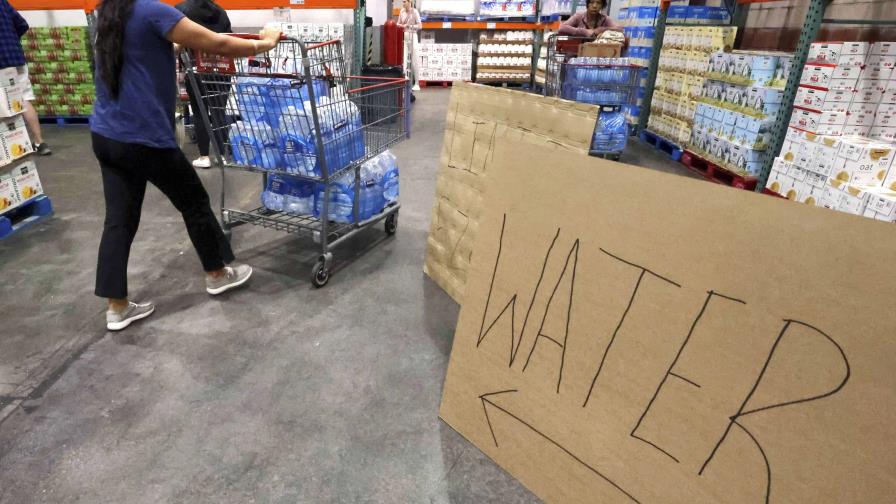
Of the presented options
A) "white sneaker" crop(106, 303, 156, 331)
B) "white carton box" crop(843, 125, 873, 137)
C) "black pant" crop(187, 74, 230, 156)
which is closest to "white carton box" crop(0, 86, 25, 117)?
"black pant" crop(187, 74, 230, 156)

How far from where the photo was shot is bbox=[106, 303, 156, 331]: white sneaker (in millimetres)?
2309

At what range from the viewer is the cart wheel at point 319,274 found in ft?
8.76

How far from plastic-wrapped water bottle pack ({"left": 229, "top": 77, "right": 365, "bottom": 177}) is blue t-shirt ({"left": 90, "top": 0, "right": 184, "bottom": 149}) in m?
0.48

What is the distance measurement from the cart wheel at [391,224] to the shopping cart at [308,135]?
0.17 metres

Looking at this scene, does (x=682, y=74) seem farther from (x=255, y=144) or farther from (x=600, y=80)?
(x=255, y=144)

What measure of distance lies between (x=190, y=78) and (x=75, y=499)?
1930 mm

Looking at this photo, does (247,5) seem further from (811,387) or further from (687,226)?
(811,387)

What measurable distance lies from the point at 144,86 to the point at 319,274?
1.18 m

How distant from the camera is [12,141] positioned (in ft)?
10.8

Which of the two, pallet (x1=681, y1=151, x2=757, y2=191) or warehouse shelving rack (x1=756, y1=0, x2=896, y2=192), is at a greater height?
warehouse shelving rack (x1=756, y1=0, x2=896, y2=192)

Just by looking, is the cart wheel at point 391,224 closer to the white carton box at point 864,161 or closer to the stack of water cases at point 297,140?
the stack of water cases at point 297,140

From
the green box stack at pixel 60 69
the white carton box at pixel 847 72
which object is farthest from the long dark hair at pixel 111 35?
the green box stack at pixel 60 69

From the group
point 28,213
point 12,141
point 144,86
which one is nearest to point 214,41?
point 144,86

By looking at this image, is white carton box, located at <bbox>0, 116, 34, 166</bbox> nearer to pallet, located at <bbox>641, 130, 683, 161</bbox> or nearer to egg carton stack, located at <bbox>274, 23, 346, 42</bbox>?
egg carton stack, located at <bbox>274, 23, 346, 42</bbox>
